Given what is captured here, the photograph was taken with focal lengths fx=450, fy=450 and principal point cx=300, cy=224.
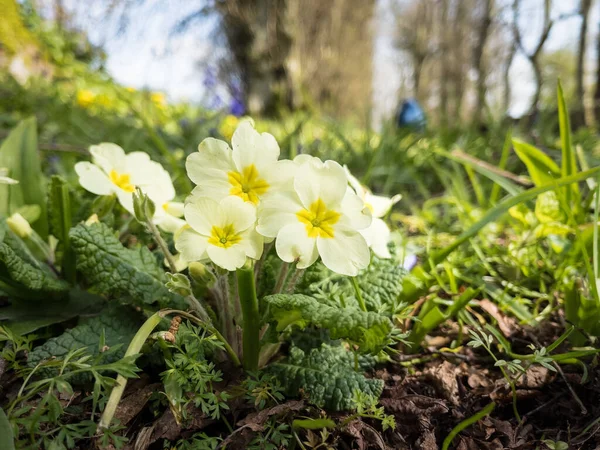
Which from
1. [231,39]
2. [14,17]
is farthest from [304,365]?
[231,39]

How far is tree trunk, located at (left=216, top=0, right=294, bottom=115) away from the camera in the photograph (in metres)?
8.17

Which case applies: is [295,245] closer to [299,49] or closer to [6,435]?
[6,435]

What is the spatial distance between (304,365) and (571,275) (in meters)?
1.02

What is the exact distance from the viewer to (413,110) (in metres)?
4.85

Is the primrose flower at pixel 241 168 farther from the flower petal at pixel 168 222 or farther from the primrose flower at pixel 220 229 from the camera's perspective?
the flower petal at pixel 168 222

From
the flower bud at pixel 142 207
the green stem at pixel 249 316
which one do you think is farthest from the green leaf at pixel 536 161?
the flower bud at pixel 142 207

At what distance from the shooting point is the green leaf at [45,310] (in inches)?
42.4

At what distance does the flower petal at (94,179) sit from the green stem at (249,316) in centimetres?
47

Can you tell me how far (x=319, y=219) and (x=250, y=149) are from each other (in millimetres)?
204

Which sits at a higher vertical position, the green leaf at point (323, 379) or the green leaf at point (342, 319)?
the green leaf at point (342, 319)

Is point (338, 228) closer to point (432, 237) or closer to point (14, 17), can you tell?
point (432, 237)

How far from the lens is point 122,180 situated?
1.19m

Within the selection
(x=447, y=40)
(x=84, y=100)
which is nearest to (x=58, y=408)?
(x=84, y=100)

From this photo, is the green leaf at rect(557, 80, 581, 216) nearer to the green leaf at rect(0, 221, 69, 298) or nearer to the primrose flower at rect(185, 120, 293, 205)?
the primrose flower at rect(185, 120, 293, 205)
